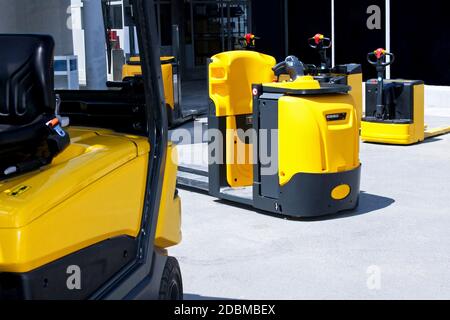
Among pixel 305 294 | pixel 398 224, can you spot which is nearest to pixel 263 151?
pixel 398 224

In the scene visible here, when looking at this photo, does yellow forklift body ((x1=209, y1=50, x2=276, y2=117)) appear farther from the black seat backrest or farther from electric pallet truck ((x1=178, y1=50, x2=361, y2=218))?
the black seat backrest

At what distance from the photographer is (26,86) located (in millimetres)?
3244

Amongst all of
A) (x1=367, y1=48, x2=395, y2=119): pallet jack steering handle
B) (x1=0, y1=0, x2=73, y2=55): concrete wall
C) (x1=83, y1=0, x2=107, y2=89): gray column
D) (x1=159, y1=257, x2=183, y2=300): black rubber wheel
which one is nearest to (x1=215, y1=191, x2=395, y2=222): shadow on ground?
(x1=83, y1=0, x2=107, y2=89): gray column

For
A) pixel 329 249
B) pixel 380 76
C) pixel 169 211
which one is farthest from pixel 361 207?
pixel 380 76

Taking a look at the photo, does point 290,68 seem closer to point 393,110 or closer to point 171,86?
point 393,110

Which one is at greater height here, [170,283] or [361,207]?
[170,283]

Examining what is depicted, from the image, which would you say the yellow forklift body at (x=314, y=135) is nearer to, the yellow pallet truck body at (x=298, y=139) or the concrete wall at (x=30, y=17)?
the yellow pallet truck body at (x=298, y=139)

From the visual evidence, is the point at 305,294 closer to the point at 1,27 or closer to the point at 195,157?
the point at 1,27

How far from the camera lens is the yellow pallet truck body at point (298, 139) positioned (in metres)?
6.53

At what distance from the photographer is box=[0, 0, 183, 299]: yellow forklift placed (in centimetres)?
275

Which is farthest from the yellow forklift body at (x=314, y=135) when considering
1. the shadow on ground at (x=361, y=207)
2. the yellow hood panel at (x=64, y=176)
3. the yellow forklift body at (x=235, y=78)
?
the yellow hood panel at (x=64, y=176)

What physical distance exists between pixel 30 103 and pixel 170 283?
1.24 metres

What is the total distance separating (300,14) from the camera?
18.1 m

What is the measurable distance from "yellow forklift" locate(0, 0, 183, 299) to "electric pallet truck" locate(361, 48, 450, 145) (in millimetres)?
7071
